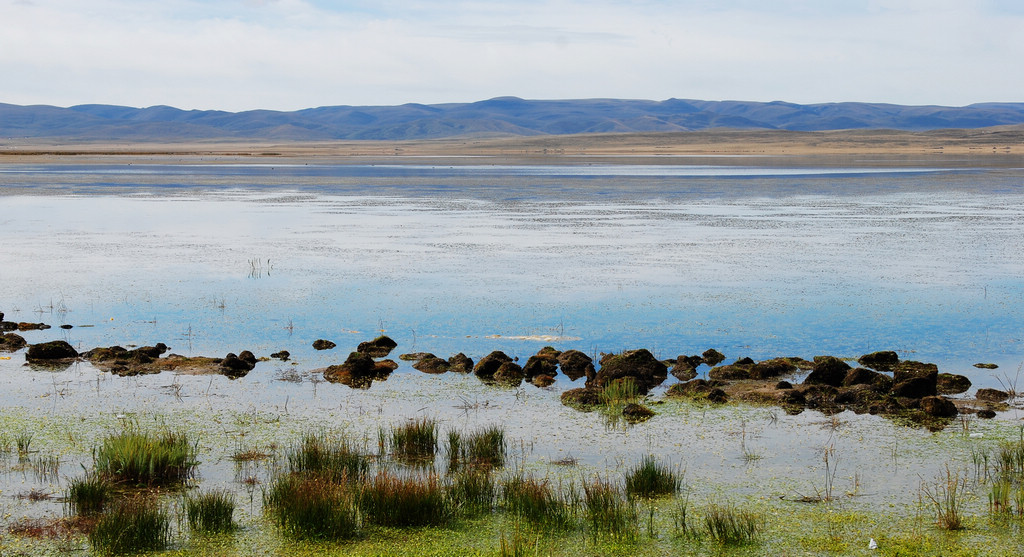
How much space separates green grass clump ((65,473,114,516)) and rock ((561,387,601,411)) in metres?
4.22

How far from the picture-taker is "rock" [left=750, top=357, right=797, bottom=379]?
10.1 meters

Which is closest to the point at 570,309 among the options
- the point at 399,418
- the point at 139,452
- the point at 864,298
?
the point at 864,298

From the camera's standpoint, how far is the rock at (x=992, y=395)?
9.18m

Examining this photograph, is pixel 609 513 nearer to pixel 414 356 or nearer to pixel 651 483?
pixel 651 483

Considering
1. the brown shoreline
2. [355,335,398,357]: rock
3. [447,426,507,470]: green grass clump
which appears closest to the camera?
[447,426,507,470]: green grass clump

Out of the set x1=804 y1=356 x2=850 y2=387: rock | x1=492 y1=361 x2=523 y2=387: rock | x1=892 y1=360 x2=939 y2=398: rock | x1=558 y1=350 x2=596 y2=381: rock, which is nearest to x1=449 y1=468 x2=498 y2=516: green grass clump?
x1=492 y1=361 x2=523 y2=387: rock

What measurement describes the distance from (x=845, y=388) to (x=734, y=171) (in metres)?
43.2

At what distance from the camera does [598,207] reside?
29203 mm

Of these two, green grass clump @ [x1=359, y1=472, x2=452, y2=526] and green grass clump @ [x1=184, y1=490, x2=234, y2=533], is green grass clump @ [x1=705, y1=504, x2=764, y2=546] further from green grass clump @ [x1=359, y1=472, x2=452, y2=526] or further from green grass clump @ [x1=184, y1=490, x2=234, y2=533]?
green grass clump @ [x1=184, y1=490, x2=234, y2=533]

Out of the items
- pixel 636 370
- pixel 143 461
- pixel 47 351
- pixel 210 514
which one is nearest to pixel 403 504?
pixel 210 514

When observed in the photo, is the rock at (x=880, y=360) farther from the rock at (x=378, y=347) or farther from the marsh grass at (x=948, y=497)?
the rock at (x=378, y=347)

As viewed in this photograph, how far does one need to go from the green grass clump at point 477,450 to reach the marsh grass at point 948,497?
9.91 ft

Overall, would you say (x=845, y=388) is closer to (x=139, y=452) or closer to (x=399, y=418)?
(x=399, y=418)

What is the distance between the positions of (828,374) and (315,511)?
5675mm
